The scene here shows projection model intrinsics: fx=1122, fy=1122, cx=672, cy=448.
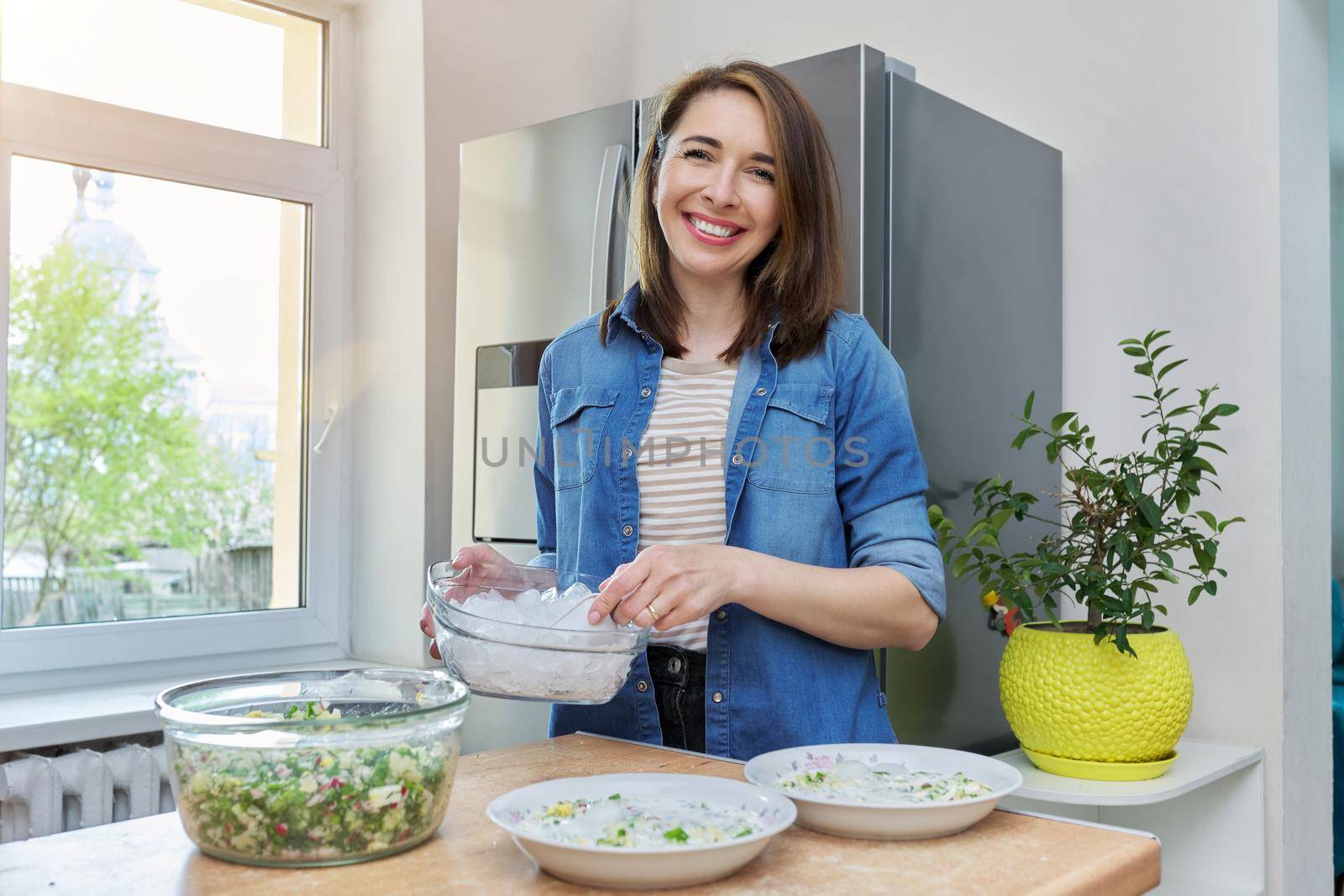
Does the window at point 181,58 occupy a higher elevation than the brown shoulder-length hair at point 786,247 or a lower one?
higher

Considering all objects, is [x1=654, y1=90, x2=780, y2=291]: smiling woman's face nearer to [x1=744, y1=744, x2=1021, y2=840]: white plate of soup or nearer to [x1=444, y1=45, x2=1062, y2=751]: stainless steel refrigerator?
Result: [x1=444, y1=45, x2=1062, y2=751]: stainless steel refrigerator

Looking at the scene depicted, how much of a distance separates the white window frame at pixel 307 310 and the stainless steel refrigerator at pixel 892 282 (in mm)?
495

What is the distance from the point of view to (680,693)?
122 cm

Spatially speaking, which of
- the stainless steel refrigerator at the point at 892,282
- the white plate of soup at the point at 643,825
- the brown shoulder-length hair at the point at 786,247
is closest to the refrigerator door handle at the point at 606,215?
the stainless steel refrigerator at the point at 892,282

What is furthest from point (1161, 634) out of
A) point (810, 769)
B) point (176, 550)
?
point (176, 550)

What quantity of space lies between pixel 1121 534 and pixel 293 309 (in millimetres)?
1909

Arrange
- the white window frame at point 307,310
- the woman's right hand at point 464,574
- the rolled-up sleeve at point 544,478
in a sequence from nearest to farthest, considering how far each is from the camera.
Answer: the woman's right hand at point 464,574
the rolled-up sleeve at point 544,478
the white window frame at point 307,310

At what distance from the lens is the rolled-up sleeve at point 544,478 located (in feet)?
4.67

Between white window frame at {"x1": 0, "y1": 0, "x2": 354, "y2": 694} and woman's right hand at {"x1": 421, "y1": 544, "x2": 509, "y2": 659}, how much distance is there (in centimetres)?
151

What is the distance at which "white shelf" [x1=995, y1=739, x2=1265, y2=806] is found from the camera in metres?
1.49

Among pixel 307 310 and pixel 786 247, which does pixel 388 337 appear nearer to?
pixel 307 310

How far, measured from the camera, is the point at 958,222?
1.80 meters

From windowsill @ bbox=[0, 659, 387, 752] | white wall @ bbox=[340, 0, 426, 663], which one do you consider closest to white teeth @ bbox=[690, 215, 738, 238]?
windowsill @ bbox=[0, 659, 387, 752]
